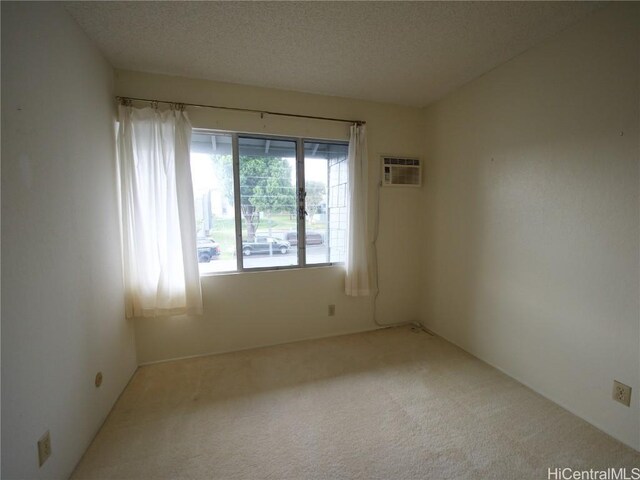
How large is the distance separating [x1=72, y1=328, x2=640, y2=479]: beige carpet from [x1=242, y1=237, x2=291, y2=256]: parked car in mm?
992

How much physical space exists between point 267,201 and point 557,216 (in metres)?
2.24

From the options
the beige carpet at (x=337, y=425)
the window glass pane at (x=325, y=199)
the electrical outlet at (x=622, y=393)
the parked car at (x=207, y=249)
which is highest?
the window glass pane at (x=325, y=199)

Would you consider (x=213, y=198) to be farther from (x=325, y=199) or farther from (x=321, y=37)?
(x=321, y=37)

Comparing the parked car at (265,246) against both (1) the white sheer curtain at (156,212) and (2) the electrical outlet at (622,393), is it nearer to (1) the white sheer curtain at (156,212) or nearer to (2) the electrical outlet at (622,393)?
(1) the white sheer curtain at (156,212)

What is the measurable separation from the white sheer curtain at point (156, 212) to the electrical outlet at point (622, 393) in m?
2.89

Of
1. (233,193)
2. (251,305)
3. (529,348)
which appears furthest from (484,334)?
(233,193)

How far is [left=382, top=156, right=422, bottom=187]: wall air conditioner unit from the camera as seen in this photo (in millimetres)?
2857

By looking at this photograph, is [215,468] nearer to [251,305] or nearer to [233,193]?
[251,305]

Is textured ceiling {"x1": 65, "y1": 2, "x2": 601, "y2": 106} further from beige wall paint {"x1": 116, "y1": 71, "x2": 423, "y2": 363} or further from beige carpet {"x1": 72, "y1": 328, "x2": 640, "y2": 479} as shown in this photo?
beige carpet {"x1": 72, "y1": 328, "x2": 640, "y2": 479}

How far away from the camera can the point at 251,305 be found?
2.58 metres

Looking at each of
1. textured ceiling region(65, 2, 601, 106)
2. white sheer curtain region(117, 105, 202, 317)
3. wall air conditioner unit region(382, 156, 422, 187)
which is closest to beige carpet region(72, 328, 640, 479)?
white sheer curtain region(117, 105, 202, 317)

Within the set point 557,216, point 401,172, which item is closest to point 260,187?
point 401,172

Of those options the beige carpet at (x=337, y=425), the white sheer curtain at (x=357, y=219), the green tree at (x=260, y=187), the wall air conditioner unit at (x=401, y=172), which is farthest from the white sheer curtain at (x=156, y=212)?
the wall air conditioner unit at (x=401, y=172)

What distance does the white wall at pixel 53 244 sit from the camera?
105cm
